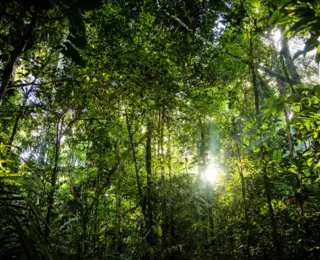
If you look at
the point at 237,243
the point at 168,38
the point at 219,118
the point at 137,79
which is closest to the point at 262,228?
the point at 237,243

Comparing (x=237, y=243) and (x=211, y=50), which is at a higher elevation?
(x=211, y=50)

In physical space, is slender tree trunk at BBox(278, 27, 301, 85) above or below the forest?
above

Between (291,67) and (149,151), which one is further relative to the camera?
(291,67)

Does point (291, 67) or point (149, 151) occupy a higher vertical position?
point (291, 67)

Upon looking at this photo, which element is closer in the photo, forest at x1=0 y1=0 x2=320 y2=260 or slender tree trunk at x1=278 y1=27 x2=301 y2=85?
forest at x1=0 y1=0 x2=320 y2=260

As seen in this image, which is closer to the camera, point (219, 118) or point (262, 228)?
point (262, 228)

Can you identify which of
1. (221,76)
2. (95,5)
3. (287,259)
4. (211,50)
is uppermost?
(211,50)

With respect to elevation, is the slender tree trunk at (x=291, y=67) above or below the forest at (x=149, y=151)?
above

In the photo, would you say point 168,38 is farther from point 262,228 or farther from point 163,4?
point 262,228

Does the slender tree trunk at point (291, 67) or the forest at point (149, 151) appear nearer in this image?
the forest at point (149, 151)

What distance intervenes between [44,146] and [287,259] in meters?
6.38

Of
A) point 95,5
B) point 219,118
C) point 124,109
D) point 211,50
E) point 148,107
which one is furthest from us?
point 219,118

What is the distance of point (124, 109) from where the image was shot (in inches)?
175

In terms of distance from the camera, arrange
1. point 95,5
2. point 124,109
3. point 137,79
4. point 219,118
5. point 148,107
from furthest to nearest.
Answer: point 219,118 → point 124,109 → point 148,107 → point 137,79 → point 95,5
